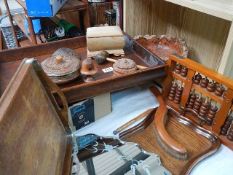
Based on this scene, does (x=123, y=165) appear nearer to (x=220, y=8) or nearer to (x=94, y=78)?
(x=94, y=78)

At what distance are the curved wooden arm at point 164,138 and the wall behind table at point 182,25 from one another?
329mm

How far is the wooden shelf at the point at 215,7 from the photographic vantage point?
513mm

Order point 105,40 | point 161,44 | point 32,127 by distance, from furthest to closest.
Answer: point 161,44
point 105,40
point 32,127

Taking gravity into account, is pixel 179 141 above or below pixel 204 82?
below

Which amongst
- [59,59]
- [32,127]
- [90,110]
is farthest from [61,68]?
[32,127]

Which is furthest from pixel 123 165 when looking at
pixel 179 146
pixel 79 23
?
pixel 79 23

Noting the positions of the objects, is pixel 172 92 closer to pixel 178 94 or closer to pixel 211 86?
pixel 178 94

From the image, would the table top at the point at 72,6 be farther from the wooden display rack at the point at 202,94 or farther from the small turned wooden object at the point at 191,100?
the small turned wooden object at the point at 191,100

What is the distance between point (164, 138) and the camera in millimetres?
597

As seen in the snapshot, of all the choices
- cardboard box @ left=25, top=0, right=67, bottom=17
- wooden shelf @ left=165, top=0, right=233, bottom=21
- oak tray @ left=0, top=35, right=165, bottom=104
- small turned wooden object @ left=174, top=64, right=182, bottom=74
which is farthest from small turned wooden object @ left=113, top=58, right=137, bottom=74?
cardboard box @ left=25, top=0, right=67, bottom=17

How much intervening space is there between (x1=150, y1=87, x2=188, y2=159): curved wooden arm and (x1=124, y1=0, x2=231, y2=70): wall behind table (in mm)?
329

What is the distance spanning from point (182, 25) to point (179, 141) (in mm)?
562

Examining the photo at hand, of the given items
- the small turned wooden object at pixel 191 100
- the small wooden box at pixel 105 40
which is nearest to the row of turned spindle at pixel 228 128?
the small turned wooden object at pixel 191 100

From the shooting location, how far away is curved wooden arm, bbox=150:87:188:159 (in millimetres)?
566
